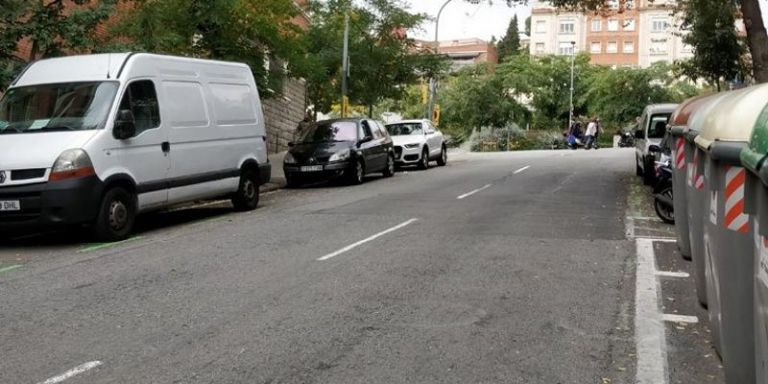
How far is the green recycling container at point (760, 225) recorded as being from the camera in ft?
10.0

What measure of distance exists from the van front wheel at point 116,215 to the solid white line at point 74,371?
16.8 ft

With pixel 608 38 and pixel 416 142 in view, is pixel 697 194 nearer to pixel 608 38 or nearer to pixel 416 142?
pixel 416 142

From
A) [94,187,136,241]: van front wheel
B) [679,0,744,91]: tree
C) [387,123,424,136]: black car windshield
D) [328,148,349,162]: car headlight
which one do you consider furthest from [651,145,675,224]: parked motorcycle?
[387,123,424,136]: black car windshield

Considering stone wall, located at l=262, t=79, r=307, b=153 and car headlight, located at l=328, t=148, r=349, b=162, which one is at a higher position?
Answer: stone wall, located at l=262, t=79, r=307, b=153

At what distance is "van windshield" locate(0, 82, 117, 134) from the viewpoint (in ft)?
31.8

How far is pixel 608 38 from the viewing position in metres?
98.8

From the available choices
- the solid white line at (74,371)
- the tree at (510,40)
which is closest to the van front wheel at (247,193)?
the solid white line at (74,371)

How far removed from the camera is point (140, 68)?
34.2 feet

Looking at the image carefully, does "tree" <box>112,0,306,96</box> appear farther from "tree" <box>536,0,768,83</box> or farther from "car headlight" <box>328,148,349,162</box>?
"tree" <box>536,0,768,83</box>

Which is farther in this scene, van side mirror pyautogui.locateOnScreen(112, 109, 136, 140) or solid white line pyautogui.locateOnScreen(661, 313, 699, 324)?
van side mirror pyautogui.locateOnScreen(112, 109, 136, 140)

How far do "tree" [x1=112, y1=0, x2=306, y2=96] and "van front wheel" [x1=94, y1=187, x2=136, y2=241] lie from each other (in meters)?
3.55

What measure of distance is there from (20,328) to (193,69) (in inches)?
260

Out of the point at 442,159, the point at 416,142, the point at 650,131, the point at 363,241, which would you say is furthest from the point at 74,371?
the point at 442,159

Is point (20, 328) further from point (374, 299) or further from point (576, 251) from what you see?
point (576, 251)
